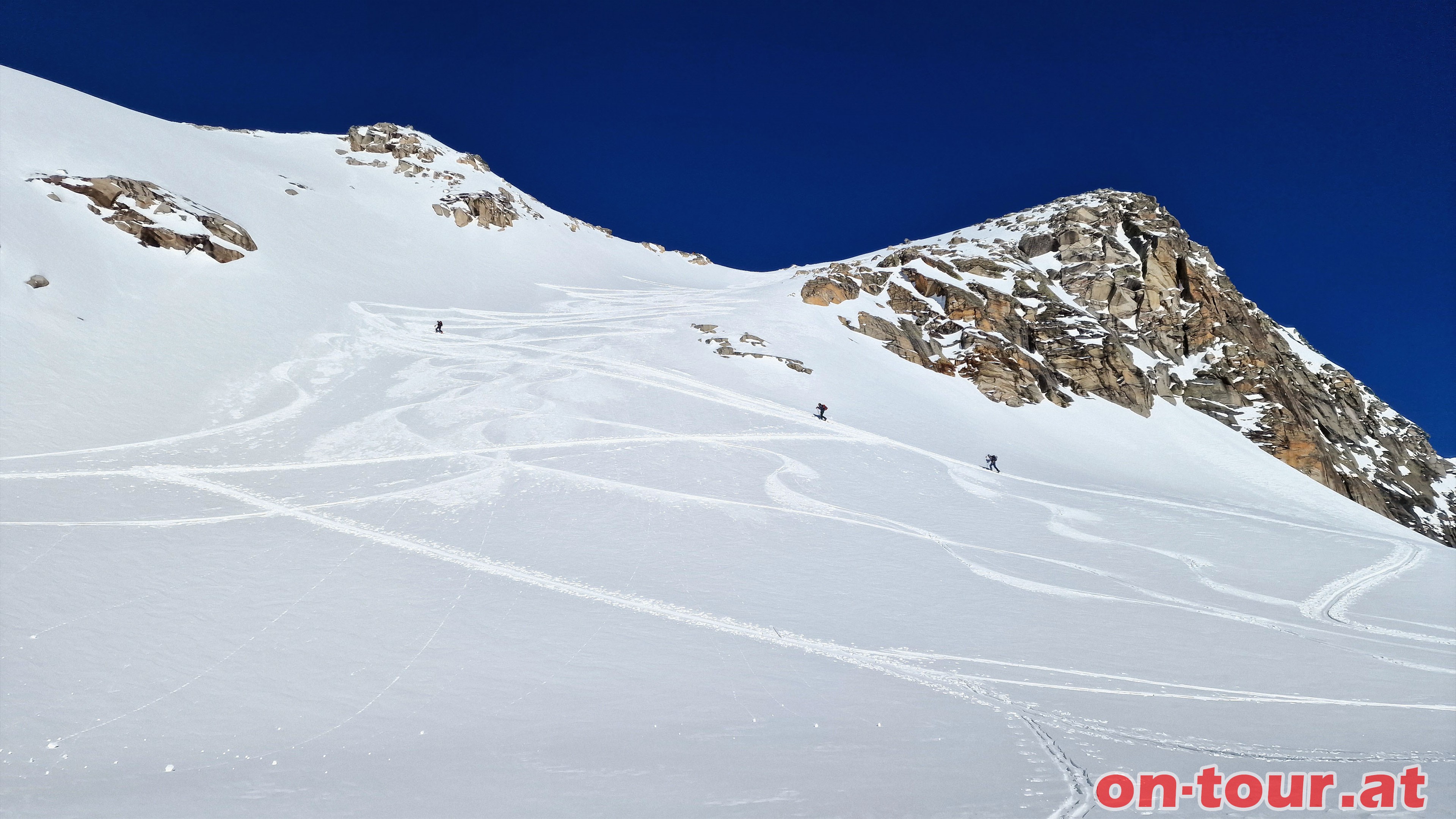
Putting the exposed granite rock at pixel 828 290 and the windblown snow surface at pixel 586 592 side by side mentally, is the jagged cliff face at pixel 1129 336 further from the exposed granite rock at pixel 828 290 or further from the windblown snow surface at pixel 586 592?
the windblown snow surface at pixel 586 592

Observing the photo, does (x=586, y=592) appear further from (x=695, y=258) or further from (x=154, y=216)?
(x=695, y=258)

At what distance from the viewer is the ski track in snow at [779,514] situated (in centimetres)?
830

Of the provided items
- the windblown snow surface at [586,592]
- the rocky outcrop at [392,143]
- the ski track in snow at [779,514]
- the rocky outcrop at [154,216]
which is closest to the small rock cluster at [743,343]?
the windblown snow surface at [586,592]

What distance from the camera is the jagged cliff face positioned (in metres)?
44.9

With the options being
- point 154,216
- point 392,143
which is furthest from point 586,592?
point 392,143

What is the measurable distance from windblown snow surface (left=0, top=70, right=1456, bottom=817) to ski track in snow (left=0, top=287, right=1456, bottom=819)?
99 mm

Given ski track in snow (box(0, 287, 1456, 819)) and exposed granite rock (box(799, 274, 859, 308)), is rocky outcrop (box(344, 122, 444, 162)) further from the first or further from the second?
exposed granite rock (box(799, 274, 859, 308))

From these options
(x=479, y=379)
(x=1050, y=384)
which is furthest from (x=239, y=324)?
(x=1050, y=384)

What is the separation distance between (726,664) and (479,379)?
2034 centimetres

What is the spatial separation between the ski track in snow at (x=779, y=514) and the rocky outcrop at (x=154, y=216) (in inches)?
361

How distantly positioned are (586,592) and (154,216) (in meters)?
37.0

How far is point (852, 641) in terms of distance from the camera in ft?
33.5

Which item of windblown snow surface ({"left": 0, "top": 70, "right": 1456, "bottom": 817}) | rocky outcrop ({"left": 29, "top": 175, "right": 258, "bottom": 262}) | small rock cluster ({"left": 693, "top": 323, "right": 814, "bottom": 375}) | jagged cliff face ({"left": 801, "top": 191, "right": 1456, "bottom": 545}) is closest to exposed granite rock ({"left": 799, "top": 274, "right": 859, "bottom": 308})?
jagged cliff face ({"left": 801, "top": 191, "right": 1456, "bottom": 545})

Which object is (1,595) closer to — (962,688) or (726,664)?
(726,664)
